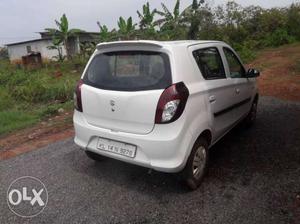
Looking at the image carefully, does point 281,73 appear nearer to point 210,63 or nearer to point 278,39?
point 278,39

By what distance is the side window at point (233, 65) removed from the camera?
16.3ft

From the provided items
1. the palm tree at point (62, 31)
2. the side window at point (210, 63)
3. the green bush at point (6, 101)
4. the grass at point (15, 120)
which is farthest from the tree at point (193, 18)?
the side window at point (210, 63)

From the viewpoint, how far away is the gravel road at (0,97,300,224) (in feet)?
11.1

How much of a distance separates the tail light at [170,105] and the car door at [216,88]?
65 centimetres

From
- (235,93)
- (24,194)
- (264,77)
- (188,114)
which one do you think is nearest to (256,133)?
(235,93)

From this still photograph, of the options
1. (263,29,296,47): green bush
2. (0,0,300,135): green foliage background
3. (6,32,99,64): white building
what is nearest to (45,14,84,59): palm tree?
(0,0,300,135): green foliage background

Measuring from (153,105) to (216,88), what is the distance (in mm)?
1232

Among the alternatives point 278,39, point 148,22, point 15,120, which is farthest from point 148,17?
point 15,120

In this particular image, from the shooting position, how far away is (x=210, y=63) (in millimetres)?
4371

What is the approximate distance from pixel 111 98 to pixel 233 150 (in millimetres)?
2518

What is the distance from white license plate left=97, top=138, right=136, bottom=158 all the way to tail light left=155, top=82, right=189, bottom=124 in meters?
0.48

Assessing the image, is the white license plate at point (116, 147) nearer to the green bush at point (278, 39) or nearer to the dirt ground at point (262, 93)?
the dirt ground at point (262, 93)

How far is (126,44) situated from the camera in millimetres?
3832

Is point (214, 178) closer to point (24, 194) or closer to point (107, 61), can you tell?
point (107, 61)
